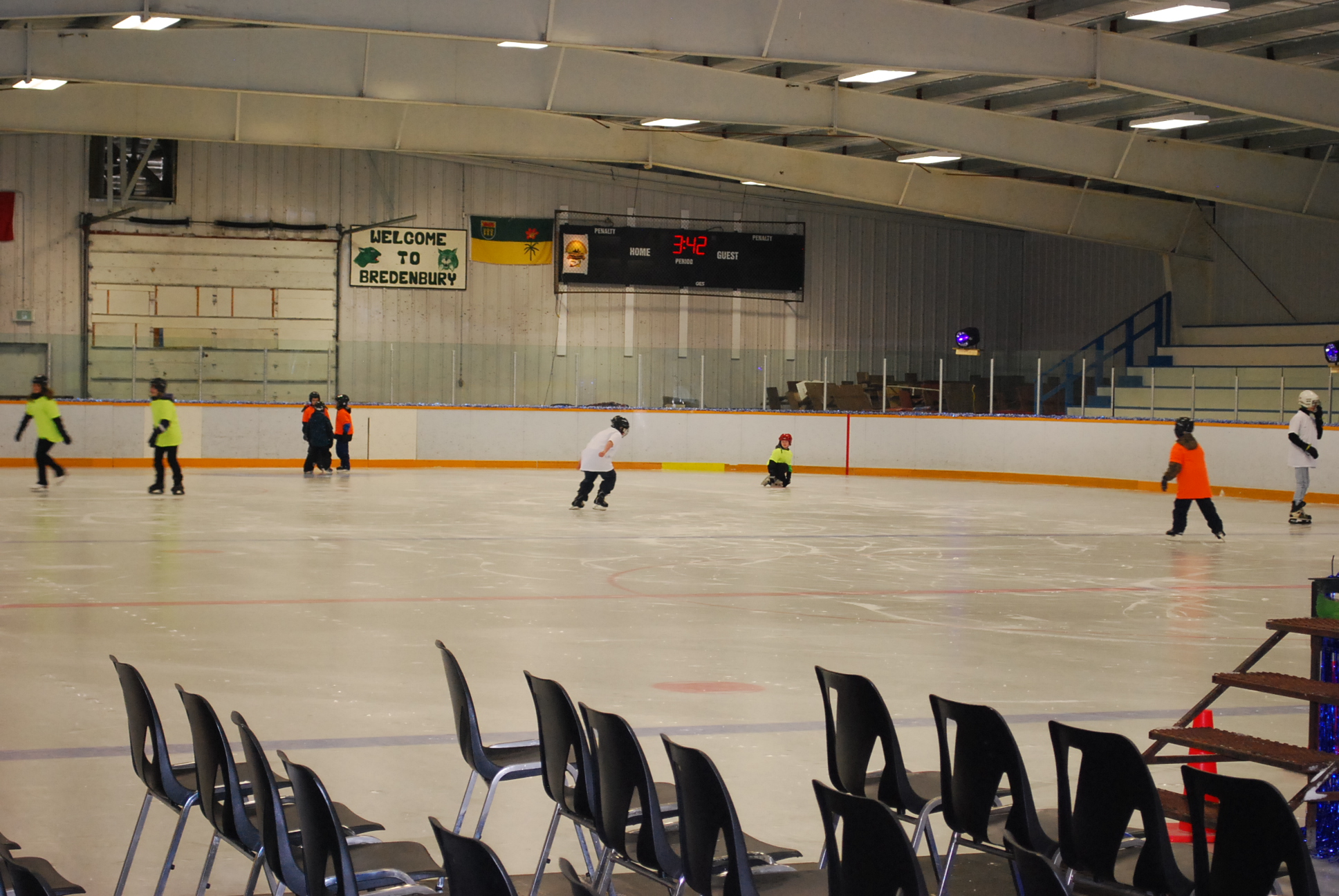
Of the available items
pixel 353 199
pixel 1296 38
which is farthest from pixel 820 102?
pixel 353 199

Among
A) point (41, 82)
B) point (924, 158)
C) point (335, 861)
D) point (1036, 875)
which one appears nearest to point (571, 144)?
point (924, 158)

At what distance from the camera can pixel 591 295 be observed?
32.3 metres

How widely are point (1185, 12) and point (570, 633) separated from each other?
10.4 metres

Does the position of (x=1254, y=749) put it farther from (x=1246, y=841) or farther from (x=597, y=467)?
(x=597, y=467)

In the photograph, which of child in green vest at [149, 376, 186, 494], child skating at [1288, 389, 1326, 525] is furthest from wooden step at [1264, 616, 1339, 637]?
child in green vest at [149, 376, 186, 494]

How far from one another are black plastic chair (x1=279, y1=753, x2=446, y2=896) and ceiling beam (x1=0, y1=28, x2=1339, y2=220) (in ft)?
48.2

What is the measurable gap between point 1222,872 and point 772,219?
102 feet

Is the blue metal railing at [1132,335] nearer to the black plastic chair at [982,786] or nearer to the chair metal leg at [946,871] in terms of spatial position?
the black plastic chair at [982,786]

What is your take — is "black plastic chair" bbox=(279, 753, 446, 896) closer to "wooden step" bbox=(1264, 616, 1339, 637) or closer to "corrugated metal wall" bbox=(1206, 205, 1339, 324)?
"wooden step" bbox=(1264, 616, 1339, 637)

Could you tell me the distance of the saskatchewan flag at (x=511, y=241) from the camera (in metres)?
31.5

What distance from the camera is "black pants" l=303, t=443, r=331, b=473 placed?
2477 cm

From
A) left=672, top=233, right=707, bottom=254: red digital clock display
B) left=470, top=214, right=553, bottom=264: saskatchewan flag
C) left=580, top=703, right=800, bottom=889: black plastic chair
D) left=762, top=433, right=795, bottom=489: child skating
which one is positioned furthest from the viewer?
left=672, top=233, right=707, bottom=254: red digital clock display

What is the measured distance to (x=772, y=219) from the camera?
110ft

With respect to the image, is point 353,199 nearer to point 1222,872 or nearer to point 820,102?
point 820,102
